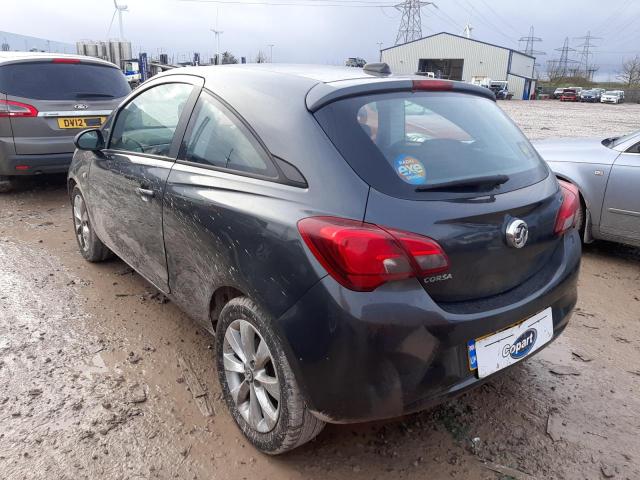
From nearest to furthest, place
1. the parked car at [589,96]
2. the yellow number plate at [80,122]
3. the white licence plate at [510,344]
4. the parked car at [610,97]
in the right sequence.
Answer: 1. the white licence plate at [510,344]
2. the yellow number plate at [80,122]
3. the parked car at [610,97]
4. the parked car at [589,96]

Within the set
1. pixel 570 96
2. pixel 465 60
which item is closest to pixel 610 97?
pixel 570 96

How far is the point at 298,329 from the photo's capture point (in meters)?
1.95

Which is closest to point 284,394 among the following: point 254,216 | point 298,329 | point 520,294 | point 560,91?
point 298,329

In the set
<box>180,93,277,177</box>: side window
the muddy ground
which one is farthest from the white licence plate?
<box>180,93,277,177</box>: side window

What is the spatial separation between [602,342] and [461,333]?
2.03m

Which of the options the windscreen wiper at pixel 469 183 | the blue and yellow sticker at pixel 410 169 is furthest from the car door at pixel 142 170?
the windscreen wiper at pixel 469 183

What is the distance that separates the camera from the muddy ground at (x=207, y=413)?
7.55ft

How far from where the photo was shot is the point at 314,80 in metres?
2.37

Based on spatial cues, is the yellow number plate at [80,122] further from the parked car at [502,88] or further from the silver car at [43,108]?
the parked car at [502,88]

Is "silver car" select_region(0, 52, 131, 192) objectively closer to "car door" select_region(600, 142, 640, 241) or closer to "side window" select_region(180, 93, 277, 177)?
"side window" select_region(180, 93, 277, 177)

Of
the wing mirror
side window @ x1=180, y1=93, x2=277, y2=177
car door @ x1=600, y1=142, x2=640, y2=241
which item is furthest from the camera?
car door @ x1=600, y1=142, x2=640, y2=241

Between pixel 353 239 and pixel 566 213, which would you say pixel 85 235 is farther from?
pixel 566 213

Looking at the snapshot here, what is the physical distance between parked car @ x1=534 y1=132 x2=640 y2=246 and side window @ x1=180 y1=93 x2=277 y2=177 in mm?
3572

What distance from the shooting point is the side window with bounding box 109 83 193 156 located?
2.96m
